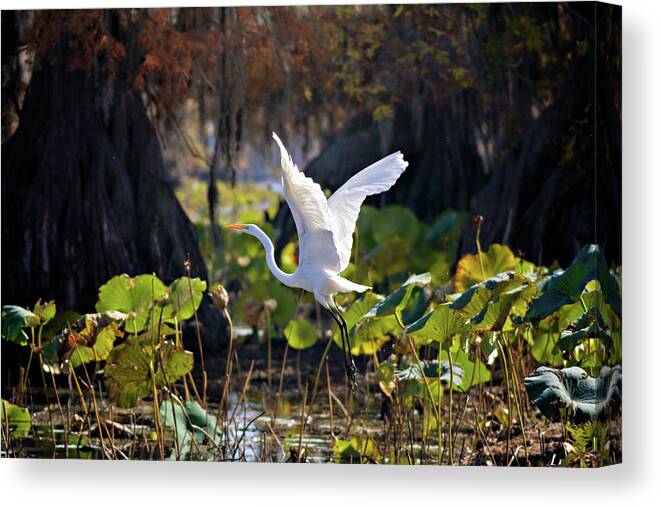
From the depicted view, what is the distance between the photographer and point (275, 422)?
8.23 metres

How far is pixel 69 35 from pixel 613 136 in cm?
291

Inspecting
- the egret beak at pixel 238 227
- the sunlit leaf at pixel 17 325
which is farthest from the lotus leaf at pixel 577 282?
the sunlit leaf at pixel 17 325

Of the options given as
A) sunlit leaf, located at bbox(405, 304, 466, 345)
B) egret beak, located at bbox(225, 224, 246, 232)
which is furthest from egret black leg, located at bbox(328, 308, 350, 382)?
egret beak, located at bbox(225, 224, 246, 232)

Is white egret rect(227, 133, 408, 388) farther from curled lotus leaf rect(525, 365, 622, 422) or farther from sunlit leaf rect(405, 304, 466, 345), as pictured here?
curled lotus leaf rect(525, 365, 622, 422)

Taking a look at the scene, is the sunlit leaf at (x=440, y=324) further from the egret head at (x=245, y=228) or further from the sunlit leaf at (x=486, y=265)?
the egret head at (x=245, y=228)

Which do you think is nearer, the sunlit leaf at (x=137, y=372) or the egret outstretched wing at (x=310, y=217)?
the egret outstretched wing at (x=310, y=217)

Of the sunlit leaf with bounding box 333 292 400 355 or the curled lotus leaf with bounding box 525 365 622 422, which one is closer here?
the curled lotus leaf with bounding box 525 365 622 422

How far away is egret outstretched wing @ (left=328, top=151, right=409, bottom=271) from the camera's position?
7.83 metres

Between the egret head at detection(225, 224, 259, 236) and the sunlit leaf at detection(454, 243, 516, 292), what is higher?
the egret head at detection(225, 224, 259, 236)

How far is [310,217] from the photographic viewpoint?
7527 mm

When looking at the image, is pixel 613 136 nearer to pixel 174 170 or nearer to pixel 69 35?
pixel 174 170

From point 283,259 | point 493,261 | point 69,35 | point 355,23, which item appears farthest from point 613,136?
point 69,35

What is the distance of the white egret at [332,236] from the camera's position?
7.65 metres

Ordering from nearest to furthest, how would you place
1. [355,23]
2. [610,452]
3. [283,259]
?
[610,452]
[355,23]
[283,259]
